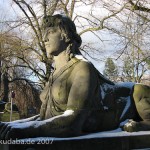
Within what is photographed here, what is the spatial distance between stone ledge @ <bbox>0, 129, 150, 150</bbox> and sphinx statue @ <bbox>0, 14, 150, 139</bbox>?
0.19 metres

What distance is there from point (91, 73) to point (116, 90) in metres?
0.74

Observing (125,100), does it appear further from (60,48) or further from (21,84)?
(21,84)

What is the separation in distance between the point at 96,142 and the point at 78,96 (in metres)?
0.65

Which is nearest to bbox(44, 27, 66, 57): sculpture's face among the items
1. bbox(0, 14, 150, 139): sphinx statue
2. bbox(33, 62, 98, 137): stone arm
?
bbox(0, 14, 150, 139): sphinx statue

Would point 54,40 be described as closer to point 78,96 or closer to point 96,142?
point 78,96

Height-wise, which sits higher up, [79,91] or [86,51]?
[86,51]

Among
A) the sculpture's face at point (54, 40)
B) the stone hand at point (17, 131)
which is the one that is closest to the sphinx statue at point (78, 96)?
the sculpture's face at point (54, 40)

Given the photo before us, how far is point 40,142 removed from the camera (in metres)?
4.09

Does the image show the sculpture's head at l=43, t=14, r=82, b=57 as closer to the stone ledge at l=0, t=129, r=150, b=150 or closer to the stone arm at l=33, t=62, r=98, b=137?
the stone arm at l=33, t=62, r=98, b=137

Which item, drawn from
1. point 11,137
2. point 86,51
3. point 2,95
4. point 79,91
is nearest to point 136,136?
point 79,91

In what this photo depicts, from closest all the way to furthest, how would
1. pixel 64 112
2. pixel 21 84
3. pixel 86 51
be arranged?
1. pixel 64 112
2. pixel 86 51
3. pixel 21 84

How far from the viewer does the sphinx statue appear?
15.3 feet

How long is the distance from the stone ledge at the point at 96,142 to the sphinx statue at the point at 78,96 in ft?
0.64

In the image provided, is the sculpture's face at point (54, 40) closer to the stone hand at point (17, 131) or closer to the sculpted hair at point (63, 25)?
the sculpted hair at point (63, 25)
